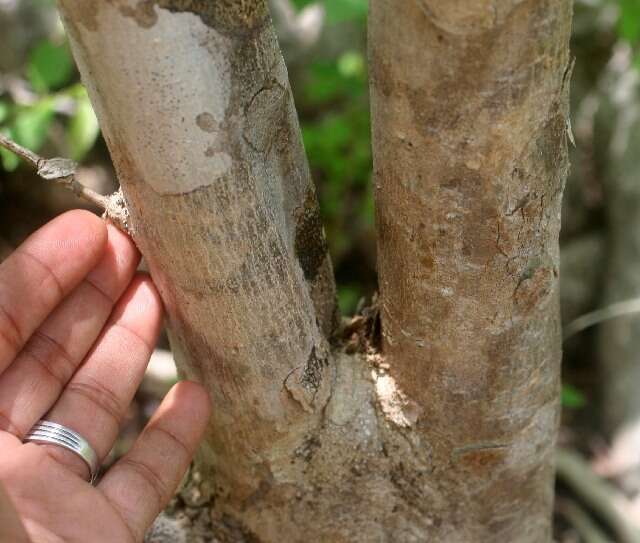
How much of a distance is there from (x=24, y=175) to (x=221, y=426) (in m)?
1.85

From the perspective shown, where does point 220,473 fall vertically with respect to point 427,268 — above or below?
below

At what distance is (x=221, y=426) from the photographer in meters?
1.00

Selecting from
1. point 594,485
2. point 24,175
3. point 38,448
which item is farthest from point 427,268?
point 24,175

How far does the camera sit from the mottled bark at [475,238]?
0.63 meters

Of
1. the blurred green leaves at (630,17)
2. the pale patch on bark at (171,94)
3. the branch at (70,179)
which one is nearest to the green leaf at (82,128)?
the branch at (70,179)

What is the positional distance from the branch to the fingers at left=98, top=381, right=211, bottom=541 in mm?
247

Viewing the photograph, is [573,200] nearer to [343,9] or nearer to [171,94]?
[343,9]

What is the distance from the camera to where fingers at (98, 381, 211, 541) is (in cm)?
96

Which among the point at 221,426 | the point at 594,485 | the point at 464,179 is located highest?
the point at 464,179

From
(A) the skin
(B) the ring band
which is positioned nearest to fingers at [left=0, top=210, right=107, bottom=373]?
(A) the skin

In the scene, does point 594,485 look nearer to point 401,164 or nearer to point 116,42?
point 401,164

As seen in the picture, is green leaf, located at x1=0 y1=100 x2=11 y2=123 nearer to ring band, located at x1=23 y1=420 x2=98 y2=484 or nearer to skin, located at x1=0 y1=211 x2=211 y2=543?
skin, located at x1=0 y1=211 x2=211 y2=543

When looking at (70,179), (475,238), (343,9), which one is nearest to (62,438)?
(70,179)

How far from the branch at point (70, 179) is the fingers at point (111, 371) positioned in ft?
0.34
